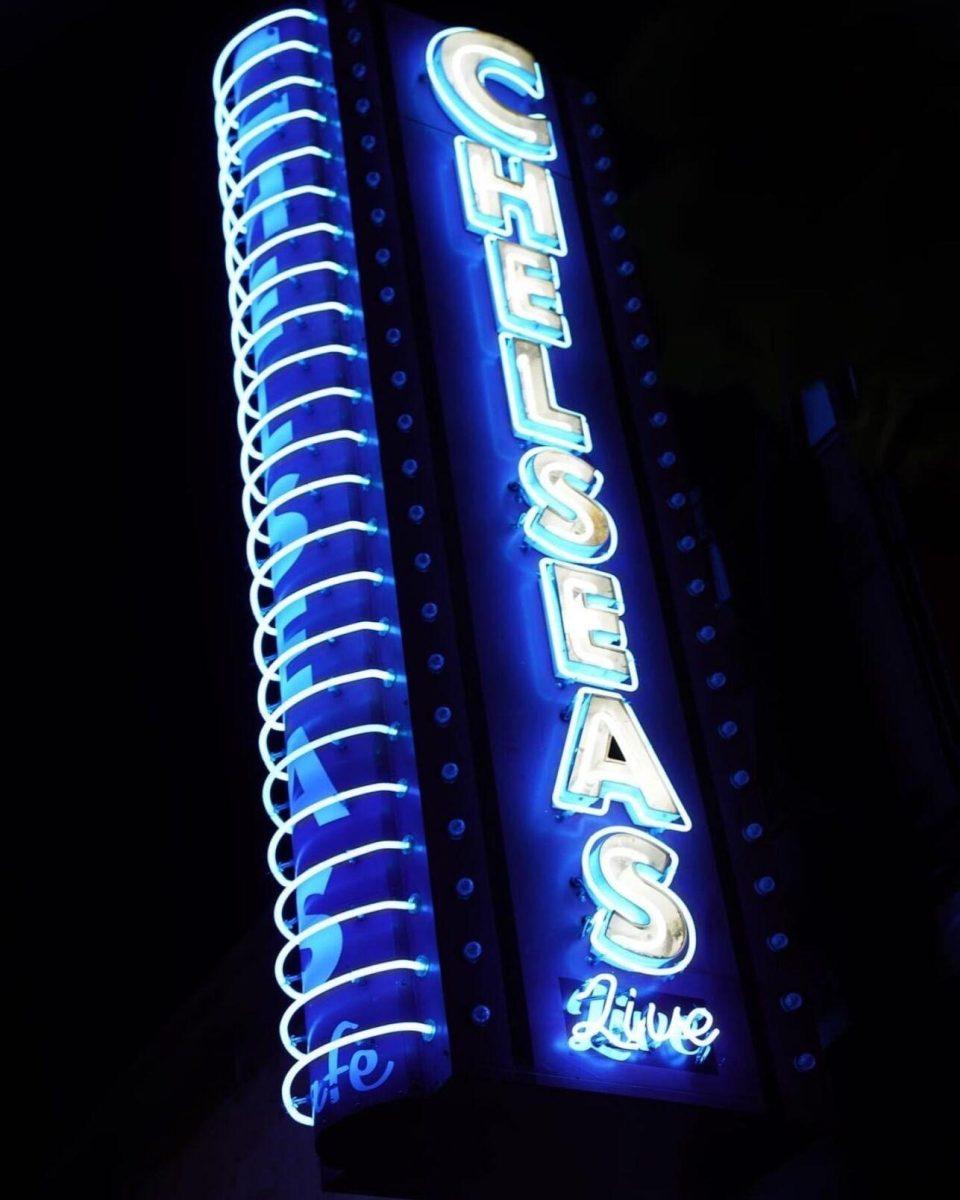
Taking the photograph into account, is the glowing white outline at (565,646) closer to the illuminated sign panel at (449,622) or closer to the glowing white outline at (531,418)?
the illuminated sign panel at (449,622)

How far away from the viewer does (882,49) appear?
92.7 inches

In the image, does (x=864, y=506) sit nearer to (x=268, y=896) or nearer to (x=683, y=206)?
(x=268, y=896)

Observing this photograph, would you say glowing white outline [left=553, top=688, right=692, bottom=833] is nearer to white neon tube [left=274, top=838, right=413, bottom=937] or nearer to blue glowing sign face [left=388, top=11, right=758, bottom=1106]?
blue glowing sign face [left=388, top=11, right=758, bottom=1106]

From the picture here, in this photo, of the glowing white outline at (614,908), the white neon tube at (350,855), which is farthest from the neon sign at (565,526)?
the white neon tube at (350,855)

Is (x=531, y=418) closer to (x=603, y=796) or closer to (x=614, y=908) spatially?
(x=603, y=796)

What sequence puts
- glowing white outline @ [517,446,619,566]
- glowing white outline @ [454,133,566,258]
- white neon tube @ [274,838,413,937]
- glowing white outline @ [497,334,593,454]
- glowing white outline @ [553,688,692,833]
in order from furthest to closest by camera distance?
glowing white outline @ [454,133,566,258] → glowing white outline @ [497,334,593,454] → glowing white outline @ [517,446,619,566] → glowing white outline @ [553,688,692,833] → white neon tube @ [274,838,413,937]

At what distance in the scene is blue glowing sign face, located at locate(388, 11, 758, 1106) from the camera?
18.6 feet

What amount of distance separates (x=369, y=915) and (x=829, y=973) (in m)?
2.10

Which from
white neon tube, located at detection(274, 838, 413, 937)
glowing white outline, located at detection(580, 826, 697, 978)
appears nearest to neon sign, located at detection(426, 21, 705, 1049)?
glowing white outline, located at detection(580, 826, 697, 978)

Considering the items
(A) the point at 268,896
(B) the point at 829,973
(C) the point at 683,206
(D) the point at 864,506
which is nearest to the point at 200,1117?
(A) the point at 268,896

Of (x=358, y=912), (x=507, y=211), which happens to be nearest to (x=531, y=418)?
(x=507, y=211)

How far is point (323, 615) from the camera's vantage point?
6.31 meters

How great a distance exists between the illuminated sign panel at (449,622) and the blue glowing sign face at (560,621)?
0.04 ft

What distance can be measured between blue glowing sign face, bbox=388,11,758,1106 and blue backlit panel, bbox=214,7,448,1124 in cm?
38
